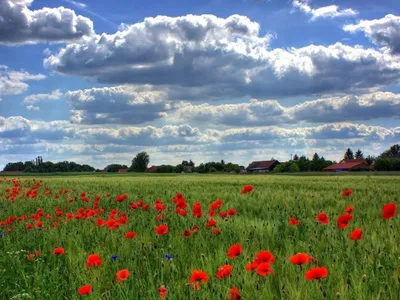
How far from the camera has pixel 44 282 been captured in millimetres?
3705

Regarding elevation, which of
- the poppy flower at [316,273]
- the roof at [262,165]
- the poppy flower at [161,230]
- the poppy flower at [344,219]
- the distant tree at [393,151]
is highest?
the distant tree at [393,151]

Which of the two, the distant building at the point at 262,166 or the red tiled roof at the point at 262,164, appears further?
the red tiled roof at the point at 262,164

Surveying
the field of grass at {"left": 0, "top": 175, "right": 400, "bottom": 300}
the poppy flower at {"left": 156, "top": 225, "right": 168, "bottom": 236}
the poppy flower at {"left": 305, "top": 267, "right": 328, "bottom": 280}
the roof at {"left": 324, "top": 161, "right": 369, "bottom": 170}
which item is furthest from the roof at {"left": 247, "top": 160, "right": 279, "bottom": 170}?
the poppy flower at {"left": 305, "top": 267, "right": 328, "bottom": 280}

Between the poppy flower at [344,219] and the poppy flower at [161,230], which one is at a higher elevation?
the poppy flower at [344,219]

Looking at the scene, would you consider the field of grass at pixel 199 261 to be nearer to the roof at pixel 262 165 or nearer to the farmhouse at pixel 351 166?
the farmhouse at pixel 351 166

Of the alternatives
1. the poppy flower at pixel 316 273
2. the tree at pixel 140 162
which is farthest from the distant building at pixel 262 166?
the poppy flower at pixel 316 273

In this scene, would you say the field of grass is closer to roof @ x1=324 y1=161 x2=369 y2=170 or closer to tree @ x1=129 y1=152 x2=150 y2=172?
roof @ x1=324 y1=161 x2=369 y2=170

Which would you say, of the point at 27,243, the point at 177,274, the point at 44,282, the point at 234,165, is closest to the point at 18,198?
the point at 27,243

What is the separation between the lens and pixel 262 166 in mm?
131375

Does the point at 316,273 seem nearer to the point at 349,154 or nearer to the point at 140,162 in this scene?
the point at 140,162

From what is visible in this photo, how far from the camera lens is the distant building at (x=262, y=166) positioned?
129000 millimetres

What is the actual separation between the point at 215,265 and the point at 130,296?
772 millimetres

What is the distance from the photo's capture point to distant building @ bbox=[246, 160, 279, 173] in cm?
12900

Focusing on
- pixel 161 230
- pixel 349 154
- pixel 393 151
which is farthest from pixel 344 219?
pixel 349 154
